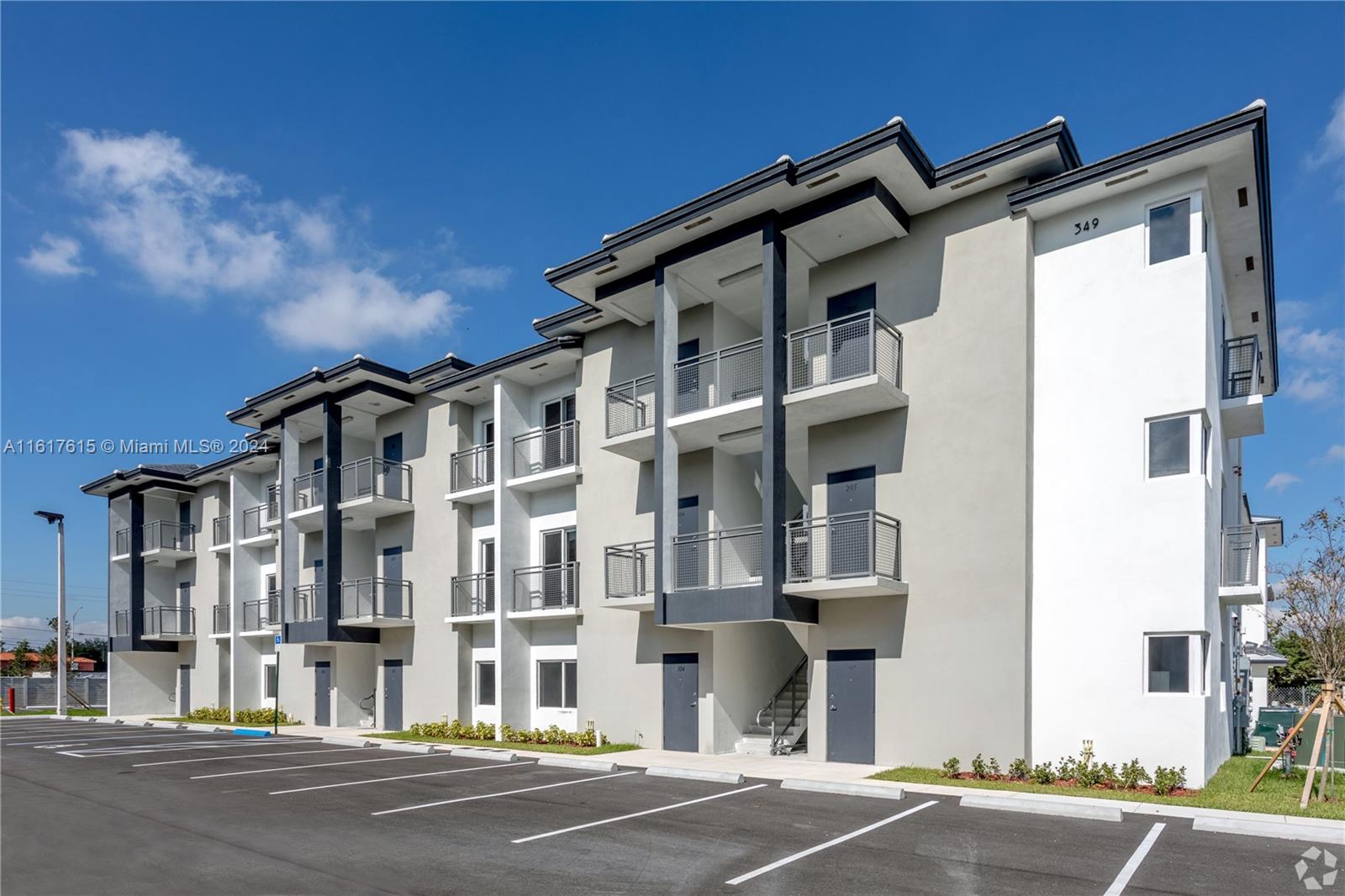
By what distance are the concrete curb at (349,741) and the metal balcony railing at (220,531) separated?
14.9 metres

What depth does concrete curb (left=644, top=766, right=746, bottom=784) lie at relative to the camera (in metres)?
14.9

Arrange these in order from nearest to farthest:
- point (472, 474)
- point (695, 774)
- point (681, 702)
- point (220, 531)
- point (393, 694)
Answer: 1. point (695, 774)
2. point (681, 702)
3. point (472, 474)
4. point (393, 694)
5. point (220, 531)

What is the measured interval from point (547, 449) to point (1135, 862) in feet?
55.4

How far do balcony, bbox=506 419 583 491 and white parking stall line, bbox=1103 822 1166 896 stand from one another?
1446cm

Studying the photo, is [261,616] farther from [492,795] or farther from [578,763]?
[492,795]

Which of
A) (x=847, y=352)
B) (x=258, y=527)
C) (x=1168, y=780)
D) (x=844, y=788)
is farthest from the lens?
(x=258, y=527)

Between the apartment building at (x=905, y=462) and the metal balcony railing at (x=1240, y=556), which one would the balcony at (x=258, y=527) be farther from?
the metal balcony railing at (x=1240, y=556)

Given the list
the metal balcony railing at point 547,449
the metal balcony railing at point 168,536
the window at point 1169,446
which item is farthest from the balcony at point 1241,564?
the metal balcony railing at point 168,536

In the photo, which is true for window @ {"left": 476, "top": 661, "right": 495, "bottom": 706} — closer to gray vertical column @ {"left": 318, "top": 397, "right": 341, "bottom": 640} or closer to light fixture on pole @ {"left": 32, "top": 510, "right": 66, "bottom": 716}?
gray vertical column @ {"left": 318, "top": 397, "right": 341, "bottom": 640}

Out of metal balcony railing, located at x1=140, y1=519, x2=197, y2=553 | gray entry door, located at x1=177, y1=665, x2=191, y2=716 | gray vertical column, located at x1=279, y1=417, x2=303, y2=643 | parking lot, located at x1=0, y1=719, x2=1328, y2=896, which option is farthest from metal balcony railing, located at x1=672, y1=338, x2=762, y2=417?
gray entry door, located at x1=177, y1=665, x2=191, y2=716

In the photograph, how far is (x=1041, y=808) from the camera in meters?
12.0

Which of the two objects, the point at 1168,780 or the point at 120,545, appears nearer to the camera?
the point at 1168,780

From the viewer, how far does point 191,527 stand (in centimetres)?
3803

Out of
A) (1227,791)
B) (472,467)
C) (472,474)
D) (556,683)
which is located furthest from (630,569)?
(1227,791)
